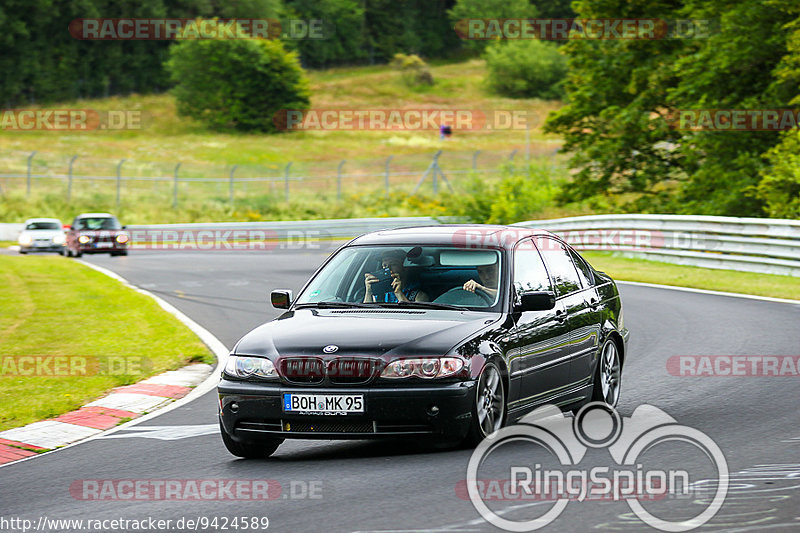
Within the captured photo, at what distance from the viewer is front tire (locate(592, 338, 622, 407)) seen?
30.1 ft

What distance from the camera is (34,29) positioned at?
10881 cm

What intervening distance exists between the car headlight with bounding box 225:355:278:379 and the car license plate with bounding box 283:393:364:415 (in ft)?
0.68

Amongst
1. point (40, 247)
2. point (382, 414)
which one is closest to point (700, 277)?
point (382, 414)

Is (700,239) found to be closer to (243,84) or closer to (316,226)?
(316,226)

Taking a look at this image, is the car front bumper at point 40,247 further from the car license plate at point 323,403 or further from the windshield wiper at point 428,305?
the car license plate at point 323,403

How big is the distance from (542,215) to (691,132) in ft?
21.1

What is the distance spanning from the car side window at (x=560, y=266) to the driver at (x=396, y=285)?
1.15m

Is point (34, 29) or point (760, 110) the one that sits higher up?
point (34, 29)

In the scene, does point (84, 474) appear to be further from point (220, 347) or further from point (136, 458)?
point (220, 347)

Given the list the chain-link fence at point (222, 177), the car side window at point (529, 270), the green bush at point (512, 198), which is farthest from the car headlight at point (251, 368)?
the chain-link fence at point (222, 177)

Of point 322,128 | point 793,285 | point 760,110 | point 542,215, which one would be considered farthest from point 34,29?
point 793,285

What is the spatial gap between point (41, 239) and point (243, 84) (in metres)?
62.3

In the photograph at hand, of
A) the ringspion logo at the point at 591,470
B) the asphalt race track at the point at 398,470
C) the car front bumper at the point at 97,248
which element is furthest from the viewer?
the car front bumper at the point at 97,248

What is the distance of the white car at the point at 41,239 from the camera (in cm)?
3884
